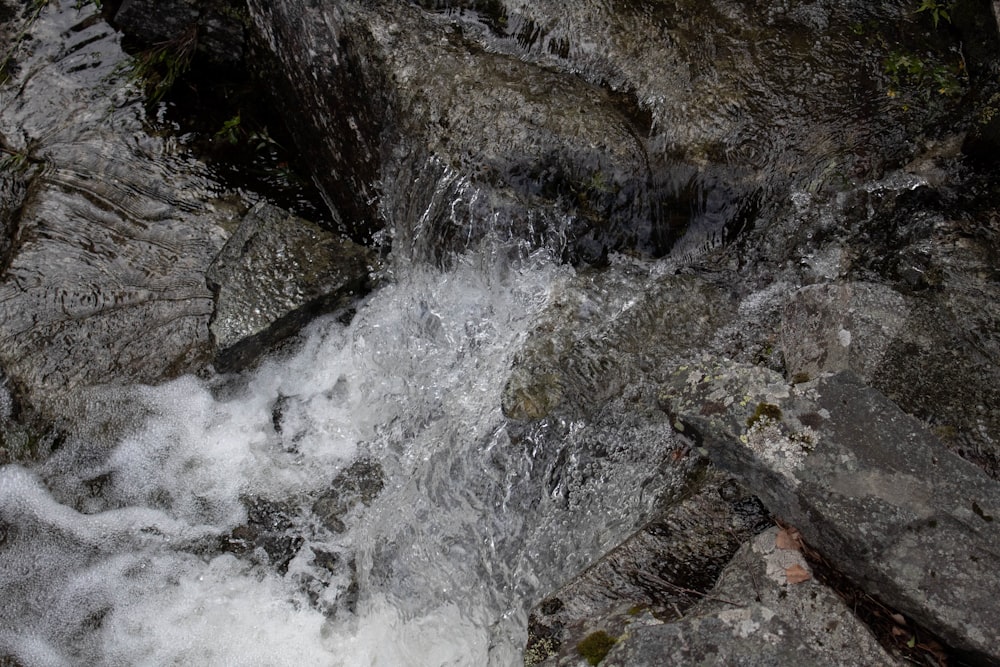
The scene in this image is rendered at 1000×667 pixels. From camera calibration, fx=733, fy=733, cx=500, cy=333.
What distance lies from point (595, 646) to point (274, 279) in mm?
2891

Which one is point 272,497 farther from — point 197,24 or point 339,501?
point 197,24

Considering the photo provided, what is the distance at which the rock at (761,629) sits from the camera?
8.16 feet

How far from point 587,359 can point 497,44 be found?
2095mm

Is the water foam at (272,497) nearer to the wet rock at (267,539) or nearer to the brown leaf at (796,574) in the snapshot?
the wet rock at (267,539)

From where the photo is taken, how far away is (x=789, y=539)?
278cm

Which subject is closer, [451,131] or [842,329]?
[842,329]

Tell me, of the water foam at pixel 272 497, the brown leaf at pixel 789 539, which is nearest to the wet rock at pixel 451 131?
the water foam at pixel 272 497

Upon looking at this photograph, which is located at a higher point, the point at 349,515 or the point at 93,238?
the point at 93,238

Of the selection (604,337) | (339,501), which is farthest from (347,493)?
(604,337)

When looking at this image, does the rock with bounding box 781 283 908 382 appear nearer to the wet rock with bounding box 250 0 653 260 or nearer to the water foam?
the wet rock with bounding box 250 0 653 260

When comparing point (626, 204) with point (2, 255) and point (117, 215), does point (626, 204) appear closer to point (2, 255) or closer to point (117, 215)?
point (117, 215)

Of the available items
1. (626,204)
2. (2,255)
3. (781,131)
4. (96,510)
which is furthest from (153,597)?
(781,131)

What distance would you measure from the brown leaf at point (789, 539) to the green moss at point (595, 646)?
0.72 m

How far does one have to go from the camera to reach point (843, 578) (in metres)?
2.70
